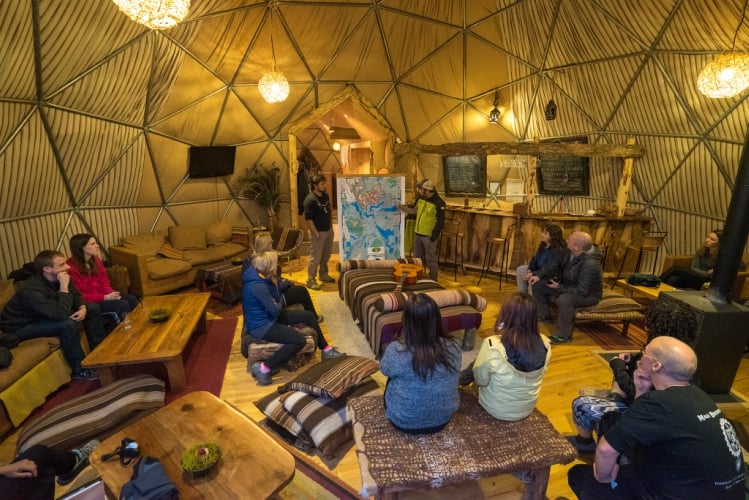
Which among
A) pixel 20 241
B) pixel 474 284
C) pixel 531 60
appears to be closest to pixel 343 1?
pixel 531 60

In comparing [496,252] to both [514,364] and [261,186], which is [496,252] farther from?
[514,364]

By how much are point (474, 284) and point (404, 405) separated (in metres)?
5.10

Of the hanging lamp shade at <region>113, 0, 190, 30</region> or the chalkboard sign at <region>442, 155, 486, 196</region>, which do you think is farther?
the chalkboard sign at <region>442, 155, 486, 196</region>

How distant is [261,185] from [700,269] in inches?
320

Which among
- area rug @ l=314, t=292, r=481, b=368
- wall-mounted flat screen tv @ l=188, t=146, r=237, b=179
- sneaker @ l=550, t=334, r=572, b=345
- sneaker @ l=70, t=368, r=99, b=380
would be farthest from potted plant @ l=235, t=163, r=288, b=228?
sneaker @ l=550, t=334, r=572, b=345

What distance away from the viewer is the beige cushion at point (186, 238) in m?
7.44

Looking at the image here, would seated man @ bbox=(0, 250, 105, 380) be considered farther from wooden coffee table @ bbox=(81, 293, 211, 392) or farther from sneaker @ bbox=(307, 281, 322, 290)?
sneaker @ bbox=(307, 281, 322, 290)

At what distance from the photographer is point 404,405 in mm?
2400

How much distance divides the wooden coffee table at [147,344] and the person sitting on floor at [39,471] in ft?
2.91

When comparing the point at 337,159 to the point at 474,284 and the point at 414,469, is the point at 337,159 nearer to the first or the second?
the point at 474,284

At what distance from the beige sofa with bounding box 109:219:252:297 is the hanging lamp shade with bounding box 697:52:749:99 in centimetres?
770

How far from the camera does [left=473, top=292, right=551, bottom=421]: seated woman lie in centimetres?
256

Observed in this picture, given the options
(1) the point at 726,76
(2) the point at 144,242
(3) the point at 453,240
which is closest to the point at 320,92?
(3) the point at 453,240

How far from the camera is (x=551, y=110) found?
8750 mm
